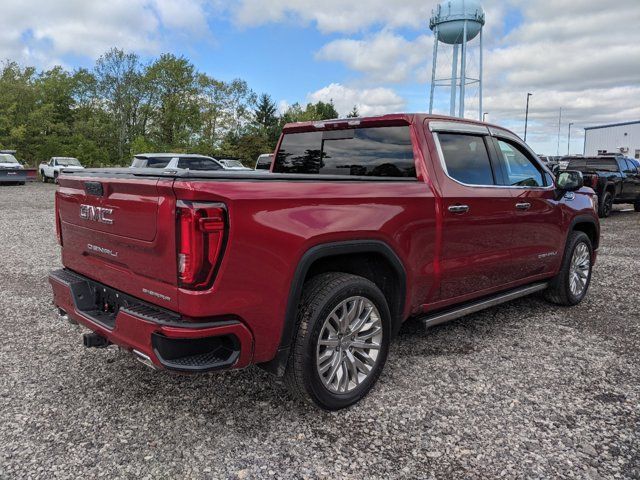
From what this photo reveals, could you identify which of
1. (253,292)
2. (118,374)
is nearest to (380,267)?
(253,292)

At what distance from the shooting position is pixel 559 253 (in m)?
5.13

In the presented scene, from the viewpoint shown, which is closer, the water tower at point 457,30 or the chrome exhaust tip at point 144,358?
the chrome exhaust tip at point 144,358

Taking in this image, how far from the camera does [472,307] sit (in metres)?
4.07

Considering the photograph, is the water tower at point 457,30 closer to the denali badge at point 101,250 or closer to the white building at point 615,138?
the white building at point 615,138

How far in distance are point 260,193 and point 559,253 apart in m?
3.72

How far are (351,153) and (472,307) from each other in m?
1.55

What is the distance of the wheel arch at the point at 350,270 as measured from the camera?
9.14 feet

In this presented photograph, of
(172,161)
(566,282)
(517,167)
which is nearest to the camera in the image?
(517,167)

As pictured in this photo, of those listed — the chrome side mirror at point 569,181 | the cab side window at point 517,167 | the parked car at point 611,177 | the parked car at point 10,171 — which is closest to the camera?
the cab side window at point 517,167

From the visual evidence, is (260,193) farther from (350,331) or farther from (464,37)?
(464,37)

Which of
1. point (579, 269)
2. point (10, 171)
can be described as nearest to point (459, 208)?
point (579, 269)

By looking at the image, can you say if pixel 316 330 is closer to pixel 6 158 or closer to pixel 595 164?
pixel 595 164

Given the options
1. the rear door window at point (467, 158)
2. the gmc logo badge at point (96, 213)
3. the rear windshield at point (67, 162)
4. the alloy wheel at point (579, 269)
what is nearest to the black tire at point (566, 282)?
the alloy wheel at point (579, 269)

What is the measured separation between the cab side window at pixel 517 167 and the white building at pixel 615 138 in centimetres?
5148
